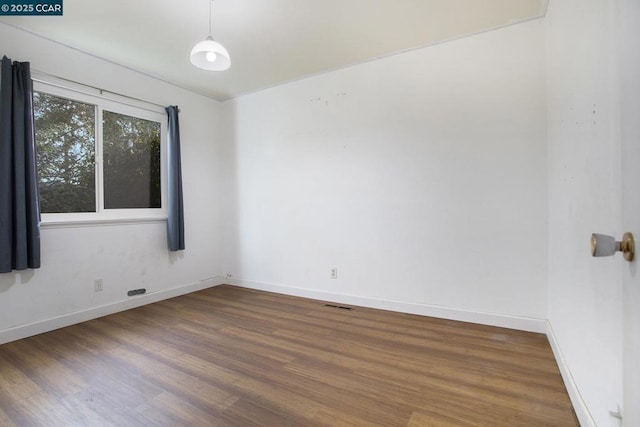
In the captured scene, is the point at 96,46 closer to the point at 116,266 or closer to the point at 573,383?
the point at 116,266

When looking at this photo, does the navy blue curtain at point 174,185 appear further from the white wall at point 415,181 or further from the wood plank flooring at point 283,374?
the wood plank flooring at point 283,374

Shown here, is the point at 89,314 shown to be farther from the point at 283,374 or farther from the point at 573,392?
the point at 573,392

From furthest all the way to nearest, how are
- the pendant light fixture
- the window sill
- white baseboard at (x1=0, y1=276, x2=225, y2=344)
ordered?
the window sill → white baseboard at (x1=0, y1=276, x2=225, y2=344) → the pendant light fixture

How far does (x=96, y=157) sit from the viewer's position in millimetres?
3236

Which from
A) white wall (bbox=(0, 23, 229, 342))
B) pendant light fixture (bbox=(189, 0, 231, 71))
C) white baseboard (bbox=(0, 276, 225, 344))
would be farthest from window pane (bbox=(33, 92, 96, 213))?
pendant light fixture (bbox=(189, 0, 231, 71))

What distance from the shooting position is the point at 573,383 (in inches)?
67.2

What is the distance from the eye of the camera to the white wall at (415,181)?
8.76 ft

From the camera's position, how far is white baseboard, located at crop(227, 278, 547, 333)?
268 cm

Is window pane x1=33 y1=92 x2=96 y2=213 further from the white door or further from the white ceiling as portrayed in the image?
the white door

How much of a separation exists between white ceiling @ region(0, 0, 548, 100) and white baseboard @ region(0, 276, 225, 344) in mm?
2662

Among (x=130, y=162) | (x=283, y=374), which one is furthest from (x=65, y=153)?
(x=283, y=374)

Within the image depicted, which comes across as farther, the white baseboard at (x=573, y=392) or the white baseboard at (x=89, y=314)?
the white baseboard at (x=89, y=314)

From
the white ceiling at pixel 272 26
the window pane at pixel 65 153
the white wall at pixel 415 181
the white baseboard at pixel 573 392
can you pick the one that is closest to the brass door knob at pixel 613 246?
the white baseboard at pixel 573 392

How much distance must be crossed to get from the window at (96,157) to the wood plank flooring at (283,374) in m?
1.24
